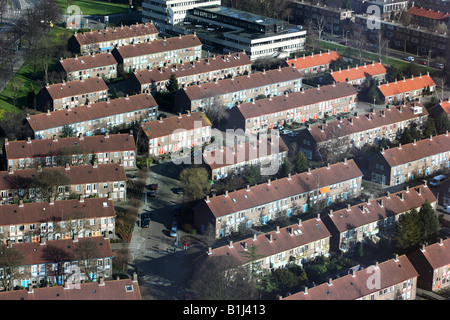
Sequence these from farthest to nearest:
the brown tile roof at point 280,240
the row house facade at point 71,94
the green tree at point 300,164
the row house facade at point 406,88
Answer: the row house facade at point 406,88 → the row house facade at point 71,94 → the green tree at point 300,164 → the brown tile roof at point 280,240

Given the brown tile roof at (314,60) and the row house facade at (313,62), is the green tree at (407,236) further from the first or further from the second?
the brown tile roof at (314,60)

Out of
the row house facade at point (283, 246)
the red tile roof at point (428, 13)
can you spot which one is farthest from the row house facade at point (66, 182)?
the red tile roof at point (428, 13)

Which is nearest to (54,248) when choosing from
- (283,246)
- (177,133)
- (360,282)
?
(283,246)

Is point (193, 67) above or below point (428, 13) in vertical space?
below

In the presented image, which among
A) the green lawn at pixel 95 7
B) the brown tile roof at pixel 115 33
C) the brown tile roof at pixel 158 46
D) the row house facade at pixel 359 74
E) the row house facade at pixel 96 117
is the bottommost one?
the row house facade at pixel 96 117

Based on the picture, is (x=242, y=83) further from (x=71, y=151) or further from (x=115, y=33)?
(x=71, y=151)

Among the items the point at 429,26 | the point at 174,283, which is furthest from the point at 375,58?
the point at 174,283
